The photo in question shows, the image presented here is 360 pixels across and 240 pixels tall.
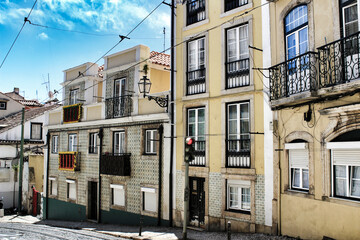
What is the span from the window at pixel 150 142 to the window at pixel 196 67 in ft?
9.36

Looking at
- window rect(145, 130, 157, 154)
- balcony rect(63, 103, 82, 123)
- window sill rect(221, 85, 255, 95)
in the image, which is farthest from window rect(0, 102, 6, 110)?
window sill rect(221, 85, 255, 95)

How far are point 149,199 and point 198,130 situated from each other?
420cm

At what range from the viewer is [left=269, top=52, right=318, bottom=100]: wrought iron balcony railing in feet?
29.3

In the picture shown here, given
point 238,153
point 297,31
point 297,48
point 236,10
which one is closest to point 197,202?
point 238,153

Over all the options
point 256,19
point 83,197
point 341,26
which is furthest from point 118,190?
point 341,26

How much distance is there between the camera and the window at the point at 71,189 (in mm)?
20219

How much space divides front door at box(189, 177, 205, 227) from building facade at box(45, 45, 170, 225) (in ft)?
Result: 4.45

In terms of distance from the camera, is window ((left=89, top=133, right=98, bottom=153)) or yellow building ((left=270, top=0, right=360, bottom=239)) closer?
yellow building ((left=270, top=0, right=360, bottom=239))

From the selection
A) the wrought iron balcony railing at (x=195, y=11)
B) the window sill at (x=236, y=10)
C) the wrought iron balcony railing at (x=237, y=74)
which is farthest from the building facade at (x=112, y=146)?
the window sill at (x=236, y=10)

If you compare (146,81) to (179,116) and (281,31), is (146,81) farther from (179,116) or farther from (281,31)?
(281,31)

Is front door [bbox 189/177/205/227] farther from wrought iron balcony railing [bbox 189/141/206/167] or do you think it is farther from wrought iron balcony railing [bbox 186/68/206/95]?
wrought iron balcony railing [bbox 186/68/206/95]

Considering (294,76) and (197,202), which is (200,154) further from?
(294,76)

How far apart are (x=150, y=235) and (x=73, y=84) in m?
12.1

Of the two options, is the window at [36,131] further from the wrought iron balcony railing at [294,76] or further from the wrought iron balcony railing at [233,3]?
the wrought iron balcony railing at [294,76]
